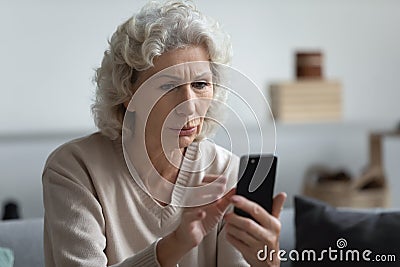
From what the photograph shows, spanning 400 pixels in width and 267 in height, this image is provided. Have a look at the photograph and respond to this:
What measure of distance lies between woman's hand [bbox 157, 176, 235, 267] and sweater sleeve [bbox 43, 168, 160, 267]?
110mm

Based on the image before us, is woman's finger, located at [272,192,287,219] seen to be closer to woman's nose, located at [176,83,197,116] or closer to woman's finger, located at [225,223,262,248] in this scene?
woman's finger, located at [225,223,262,248]

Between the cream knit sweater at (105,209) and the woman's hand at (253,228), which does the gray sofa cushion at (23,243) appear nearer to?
the cream knit sweater at (105,209)

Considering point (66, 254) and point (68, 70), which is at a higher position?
point (68, 70)

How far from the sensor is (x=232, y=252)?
122cm

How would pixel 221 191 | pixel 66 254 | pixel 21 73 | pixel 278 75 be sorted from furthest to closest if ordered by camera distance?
pixel 278 75
pixel 21 73
pixel 66 254
pixel 221 191

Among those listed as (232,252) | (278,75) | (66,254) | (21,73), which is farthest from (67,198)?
(278,75)

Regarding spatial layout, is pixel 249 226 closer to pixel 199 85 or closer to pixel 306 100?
pixel 199 85

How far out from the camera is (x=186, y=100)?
105 cm

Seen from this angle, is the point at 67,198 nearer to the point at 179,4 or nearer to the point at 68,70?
the point at 179,4

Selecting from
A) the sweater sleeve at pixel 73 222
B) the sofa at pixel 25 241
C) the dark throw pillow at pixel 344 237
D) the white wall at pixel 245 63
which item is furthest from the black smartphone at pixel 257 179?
the white wall at pixel 245 63

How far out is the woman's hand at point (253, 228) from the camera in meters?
0.97

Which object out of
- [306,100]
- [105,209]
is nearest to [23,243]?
[105,209]

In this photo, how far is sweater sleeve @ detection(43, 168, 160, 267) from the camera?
1.13 meters

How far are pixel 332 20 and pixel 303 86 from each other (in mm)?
323
